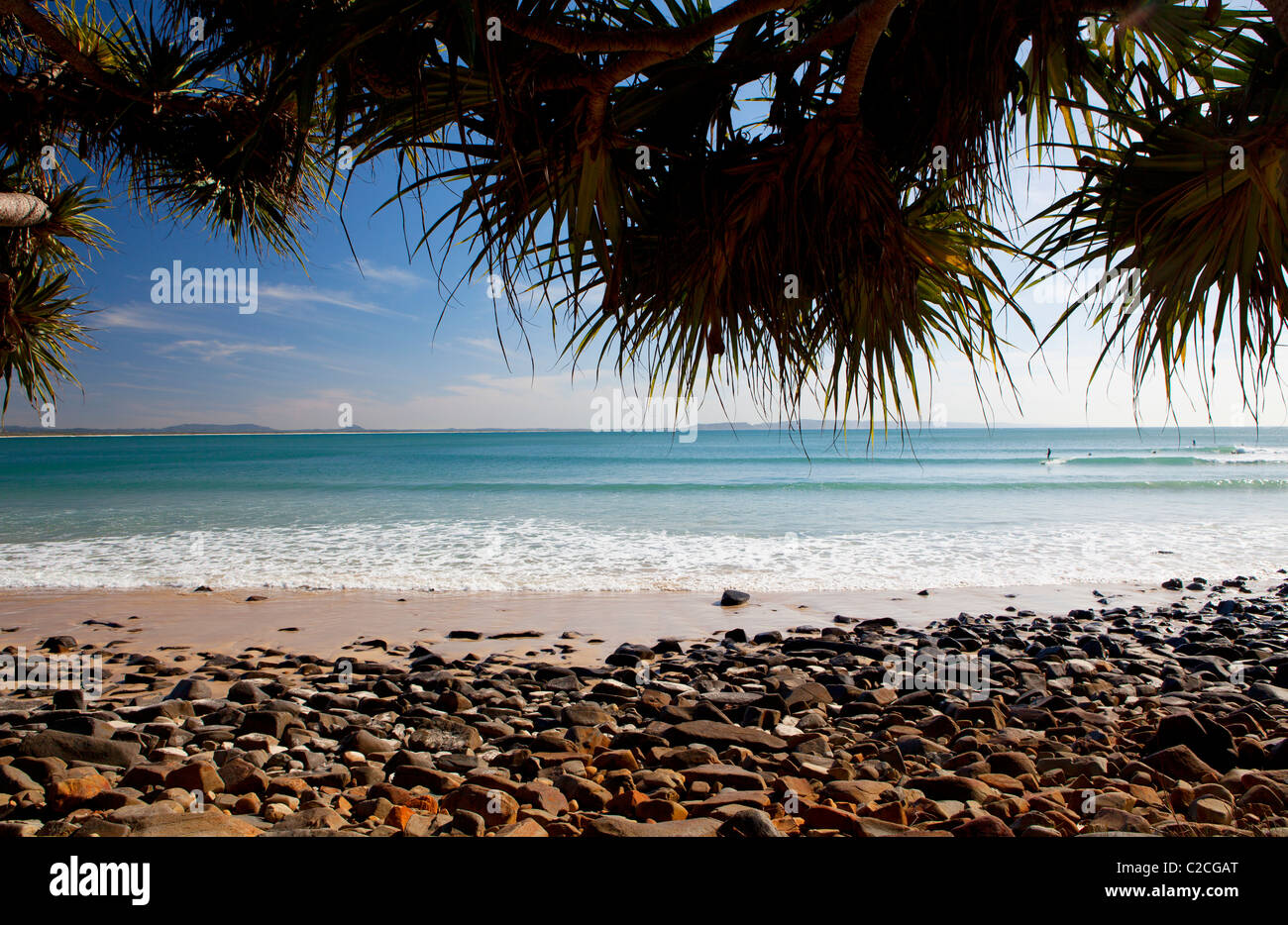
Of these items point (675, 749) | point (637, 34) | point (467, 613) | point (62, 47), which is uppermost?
point (62, 47)

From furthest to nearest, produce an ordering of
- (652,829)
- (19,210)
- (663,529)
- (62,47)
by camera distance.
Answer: (663,529), (19,210), (62,47), (652,829)

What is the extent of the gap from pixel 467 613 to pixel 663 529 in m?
6.21

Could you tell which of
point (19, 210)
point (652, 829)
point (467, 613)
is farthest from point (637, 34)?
point (467, 613)

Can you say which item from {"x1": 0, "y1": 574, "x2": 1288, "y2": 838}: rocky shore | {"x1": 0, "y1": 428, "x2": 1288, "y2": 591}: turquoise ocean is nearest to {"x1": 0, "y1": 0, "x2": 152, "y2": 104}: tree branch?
{"x1": 0, "y1": 574, "x2": 1288, "y2": 838}: rocky shore

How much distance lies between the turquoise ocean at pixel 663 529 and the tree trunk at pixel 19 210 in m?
4.48

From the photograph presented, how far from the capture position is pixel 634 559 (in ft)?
29.6

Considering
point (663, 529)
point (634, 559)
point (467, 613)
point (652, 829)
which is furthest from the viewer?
point (663, 529)

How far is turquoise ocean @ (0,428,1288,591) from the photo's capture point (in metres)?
7.89

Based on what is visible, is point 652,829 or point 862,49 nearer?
point 652,829

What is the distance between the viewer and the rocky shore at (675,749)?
70.2 inches

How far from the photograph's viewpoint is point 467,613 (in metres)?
6.06

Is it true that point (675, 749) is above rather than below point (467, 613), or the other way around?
above

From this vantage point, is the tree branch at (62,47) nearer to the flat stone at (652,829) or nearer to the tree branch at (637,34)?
the tree branch at (637,34)

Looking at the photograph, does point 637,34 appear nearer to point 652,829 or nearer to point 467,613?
point 652,829
